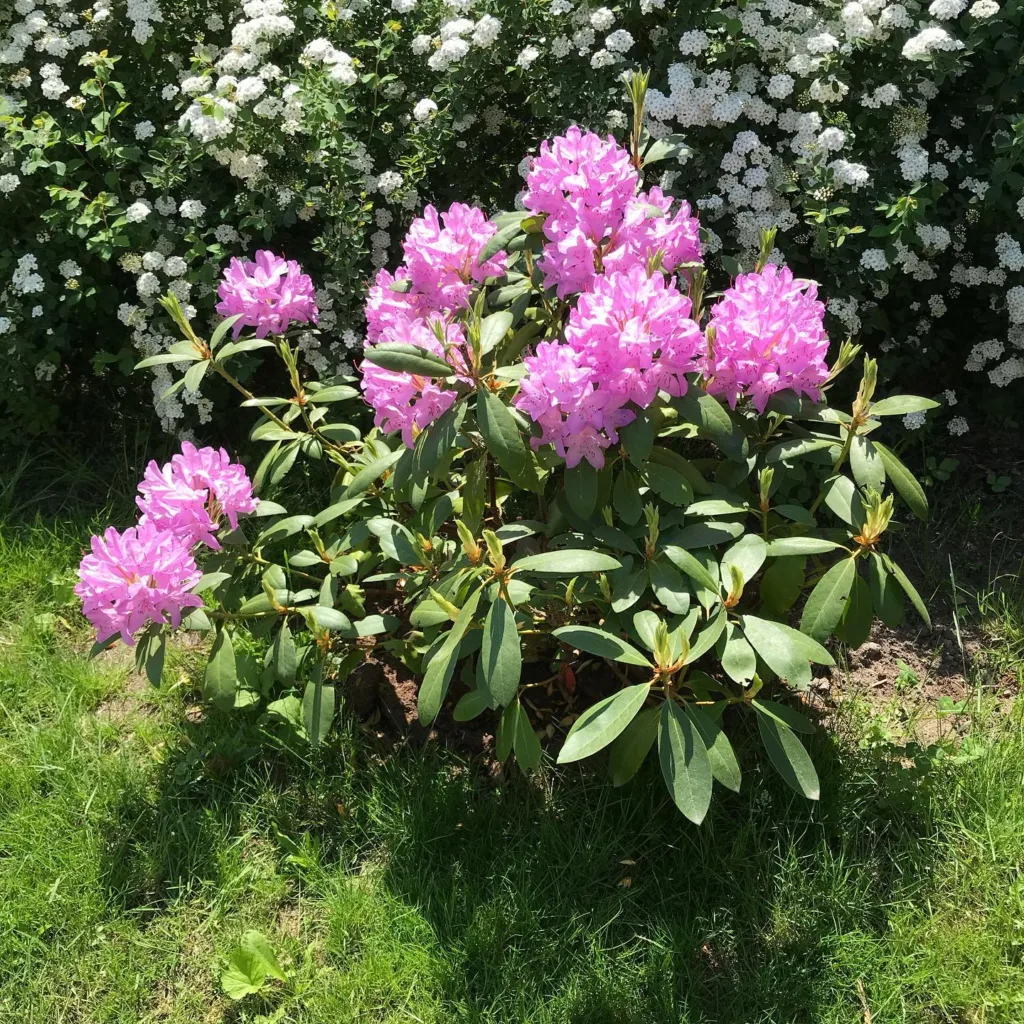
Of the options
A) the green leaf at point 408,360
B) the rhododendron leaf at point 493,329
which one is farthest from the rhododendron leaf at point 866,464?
the green leaf at point 408,360

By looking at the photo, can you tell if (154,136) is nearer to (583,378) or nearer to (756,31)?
(756,31)

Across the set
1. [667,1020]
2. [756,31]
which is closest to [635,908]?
[667,1020]

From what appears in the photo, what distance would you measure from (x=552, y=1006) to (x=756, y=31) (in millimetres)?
2650

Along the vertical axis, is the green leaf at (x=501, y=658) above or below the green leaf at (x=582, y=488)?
below

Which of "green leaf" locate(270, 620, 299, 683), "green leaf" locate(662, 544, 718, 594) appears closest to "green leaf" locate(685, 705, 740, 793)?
"green leaf" locate(662, 544, 718, 594)

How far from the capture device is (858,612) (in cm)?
212

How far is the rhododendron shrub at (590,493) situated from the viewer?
190 cm

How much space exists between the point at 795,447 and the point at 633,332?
58 cm

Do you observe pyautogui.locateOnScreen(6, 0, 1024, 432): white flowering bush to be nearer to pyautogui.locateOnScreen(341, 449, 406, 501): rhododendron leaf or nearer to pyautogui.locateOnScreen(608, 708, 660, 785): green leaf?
pyautogui.locateOnScreen(341, 449, 406, 501): rhododendron leaf

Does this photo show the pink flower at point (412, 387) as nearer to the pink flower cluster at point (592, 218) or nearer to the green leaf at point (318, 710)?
the pink flower cluster at point (592, 218)

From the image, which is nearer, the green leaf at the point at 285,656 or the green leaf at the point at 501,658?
the green leaf at the point at 501,658

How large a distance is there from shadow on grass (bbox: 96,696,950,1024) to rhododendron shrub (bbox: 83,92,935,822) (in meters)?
0.25

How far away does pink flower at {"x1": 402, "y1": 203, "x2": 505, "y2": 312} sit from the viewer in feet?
7.34

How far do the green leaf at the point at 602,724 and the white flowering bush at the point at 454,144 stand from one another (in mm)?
1460
